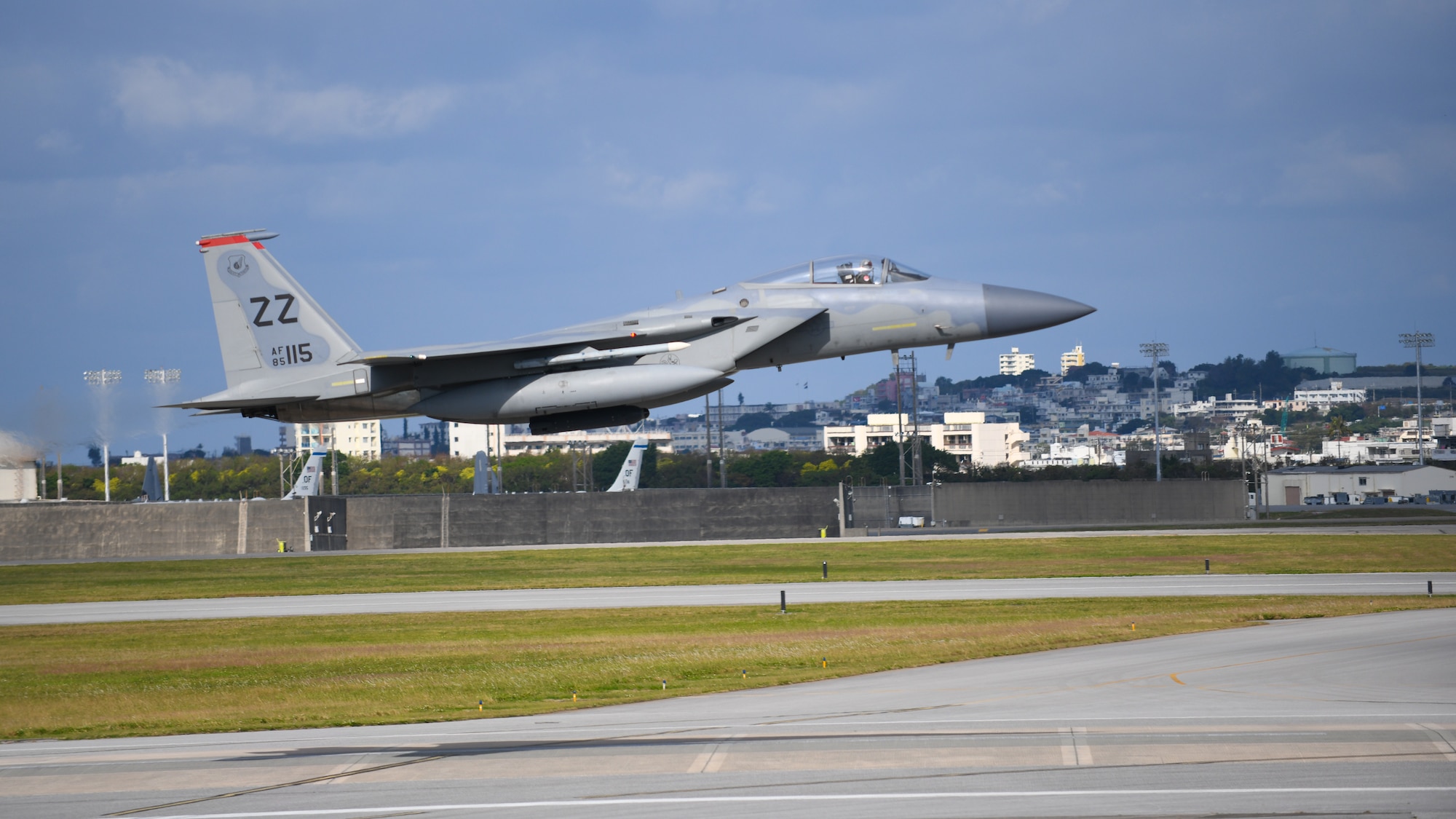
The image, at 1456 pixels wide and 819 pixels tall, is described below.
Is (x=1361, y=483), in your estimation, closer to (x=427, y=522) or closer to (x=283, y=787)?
(x=427, y=522)

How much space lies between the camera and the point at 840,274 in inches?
701

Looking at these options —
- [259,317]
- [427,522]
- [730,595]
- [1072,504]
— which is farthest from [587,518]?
[259,317]

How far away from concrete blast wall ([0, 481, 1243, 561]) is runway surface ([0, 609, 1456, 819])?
46.3 m

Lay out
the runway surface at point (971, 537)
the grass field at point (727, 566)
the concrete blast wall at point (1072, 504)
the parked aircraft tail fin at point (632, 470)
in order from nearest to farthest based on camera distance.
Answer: the grass field at point (727, 566)
the runway surface at point (971, 537)
the parked aircraft tail fin at point (632, 470)
the concrete blast wall at point (1072, 504)

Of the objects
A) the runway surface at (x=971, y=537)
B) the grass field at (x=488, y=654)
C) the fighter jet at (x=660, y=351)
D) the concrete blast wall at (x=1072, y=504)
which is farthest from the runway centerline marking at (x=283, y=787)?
the concrete blast wall at (x=1072, y=504)

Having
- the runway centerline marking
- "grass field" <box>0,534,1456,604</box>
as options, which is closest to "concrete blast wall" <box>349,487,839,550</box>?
"grass field" <box>0,534,1456,604</box>

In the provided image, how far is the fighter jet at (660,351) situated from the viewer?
17.0 m

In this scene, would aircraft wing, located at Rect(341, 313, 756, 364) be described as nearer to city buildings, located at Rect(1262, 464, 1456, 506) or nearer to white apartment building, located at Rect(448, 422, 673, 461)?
city buildings, located at Rect(1262, 464, 1456, 506)

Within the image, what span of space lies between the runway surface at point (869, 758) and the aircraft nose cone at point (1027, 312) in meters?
5.38

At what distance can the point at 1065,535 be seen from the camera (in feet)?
185

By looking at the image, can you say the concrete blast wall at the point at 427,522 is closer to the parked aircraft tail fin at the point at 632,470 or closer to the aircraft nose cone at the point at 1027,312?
the parked aircraft tail fin at the point at 632,470

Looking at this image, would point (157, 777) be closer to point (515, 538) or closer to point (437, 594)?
point (437, 594)

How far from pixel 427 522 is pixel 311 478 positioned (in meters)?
13.0

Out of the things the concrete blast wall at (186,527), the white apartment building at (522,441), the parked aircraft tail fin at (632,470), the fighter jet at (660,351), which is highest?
the white apartment building at (522,441)
